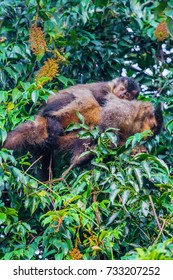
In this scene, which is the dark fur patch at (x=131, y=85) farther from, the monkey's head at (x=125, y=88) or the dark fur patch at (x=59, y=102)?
the dark fur patch at (x=59, y=102)

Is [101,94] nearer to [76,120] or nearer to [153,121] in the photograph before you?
[76,120]

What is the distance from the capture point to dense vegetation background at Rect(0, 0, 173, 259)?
5.70 metres

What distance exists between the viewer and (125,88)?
7.76 meters

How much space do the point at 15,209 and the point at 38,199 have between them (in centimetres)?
29

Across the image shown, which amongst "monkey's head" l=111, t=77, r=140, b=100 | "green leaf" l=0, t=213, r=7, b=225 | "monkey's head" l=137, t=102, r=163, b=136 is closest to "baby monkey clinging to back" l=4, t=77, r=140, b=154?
"monkey's head" l=111, t=77, r=140, b=100

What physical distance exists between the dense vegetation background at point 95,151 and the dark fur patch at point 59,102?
0.15 m

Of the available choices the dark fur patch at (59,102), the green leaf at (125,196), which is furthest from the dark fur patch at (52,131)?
the green leaf at (125,196)

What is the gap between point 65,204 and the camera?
5.76 metres

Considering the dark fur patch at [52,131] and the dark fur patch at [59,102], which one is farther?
the dark fur patch at [59,102]

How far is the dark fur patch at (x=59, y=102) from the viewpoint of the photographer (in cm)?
746

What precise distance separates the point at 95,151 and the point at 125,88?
5.19ft

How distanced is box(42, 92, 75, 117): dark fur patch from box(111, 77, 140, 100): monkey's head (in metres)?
0.52

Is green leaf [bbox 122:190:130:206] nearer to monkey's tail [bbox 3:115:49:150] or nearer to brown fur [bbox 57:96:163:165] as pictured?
brown fur [bbox 57:96:163:165]

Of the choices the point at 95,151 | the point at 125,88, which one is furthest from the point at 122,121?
the point at 95,151
